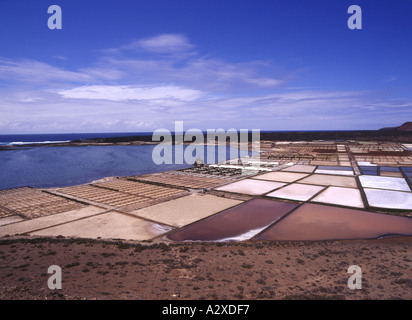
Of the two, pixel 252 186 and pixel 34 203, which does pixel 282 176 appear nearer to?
pixel 252 186

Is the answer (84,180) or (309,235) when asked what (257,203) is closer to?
(309,235)

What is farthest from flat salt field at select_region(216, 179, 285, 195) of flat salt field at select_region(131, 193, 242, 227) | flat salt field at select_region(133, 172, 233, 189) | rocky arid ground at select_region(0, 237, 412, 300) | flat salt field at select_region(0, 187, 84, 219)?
flat salt field at select_region(0, 187, 84, 219)

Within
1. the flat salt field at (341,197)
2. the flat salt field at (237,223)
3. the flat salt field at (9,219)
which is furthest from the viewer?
the flat salt field at (341,197)

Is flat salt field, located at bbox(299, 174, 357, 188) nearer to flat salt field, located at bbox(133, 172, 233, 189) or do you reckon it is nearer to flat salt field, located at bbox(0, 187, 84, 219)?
flat salt field, located at bbox(133, 172, 233, 189)

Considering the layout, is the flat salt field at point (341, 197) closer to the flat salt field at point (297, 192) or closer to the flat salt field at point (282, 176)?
the flat salt field at point (297, 192)

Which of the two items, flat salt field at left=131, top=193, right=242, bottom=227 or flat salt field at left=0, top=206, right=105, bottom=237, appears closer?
flat salt field at left=0, top=206, right=105, bottom=237

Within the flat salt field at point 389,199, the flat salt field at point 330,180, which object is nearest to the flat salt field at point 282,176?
the flat salt field at point 330,180

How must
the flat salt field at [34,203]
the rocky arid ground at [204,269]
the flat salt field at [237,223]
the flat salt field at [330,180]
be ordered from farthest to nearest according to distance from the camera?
the flat salt field at [330,180], the flat salt field at [34,203], the flat salt field at [237,223], the rocky arid ground at [204,269]
